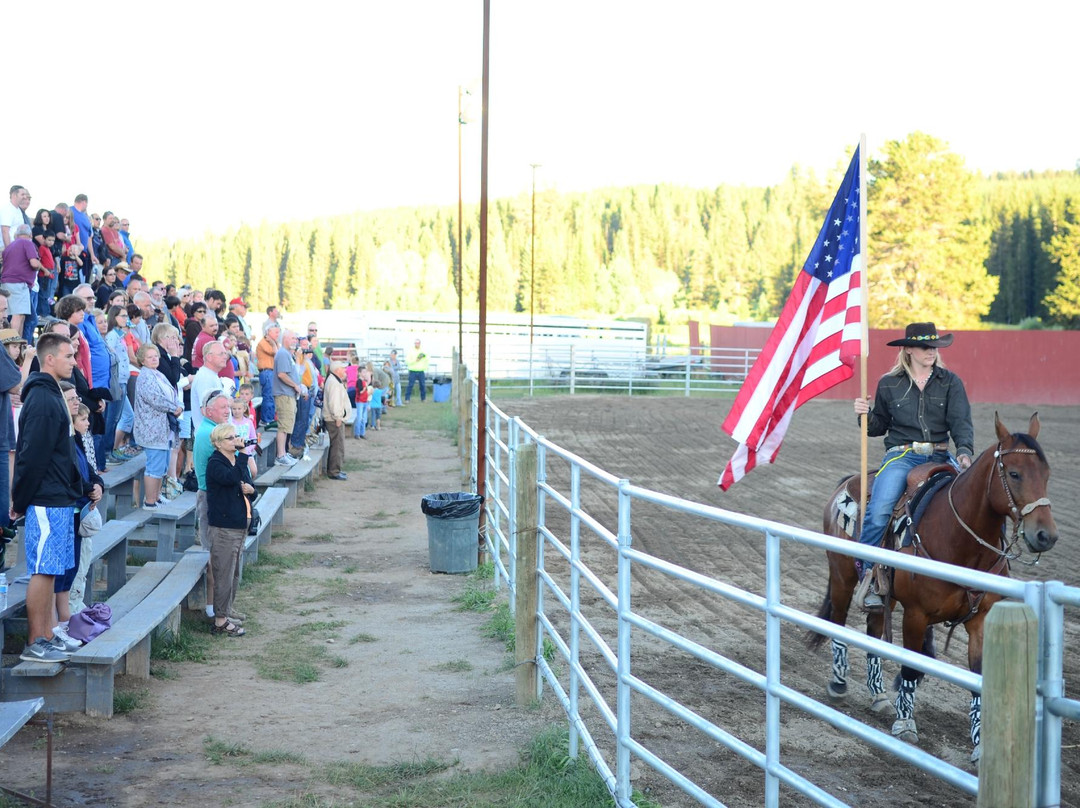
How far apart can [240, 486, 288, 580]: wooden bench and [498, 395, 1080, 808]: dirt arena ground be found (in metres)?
3.01

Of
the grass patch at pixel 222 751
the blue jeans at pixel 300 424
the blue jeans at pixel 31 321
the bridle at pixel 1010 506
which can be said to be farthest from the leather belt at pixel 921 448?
the blue jeans at pixel 300 424

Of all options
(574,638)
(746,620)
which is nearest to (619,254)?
(746,620)

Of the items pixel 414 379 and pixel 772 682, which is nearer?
pixel 772 682

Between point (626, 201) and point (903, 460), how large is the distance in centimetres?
13307

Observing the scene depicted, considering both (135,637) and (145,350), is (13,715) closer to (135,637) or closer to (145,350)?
(135,637)

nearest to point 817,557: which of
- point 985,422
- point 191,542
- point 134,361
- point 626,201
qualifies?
point 191,542

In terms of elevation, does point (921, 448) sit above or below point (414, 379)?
above

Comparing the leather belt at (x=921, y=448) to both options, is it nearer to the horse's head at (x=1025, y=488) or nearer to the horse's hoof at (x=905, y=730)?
the horse's head at (x=1025, y=488)

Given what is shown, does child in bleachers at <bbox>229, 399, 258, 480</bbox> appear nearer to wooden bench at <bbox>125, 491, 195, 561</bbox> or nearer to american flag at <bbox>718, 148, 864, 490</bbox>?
wooden bench at <bbox>125, 491, 195, 561</bbox>

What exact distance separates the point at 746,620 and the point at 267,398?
30.8 ft

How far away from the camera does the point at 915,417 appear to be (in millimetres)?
7285

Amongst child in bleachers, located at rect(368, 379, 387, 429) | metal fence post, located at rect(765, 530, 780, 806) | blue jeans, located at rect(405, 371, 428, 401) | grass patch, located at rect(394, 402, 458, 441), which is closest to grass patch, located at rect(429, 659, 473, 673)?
metal fence post, located at rect(765, 530, 780, 806)

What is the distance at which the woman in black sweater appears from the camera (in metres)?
8.68

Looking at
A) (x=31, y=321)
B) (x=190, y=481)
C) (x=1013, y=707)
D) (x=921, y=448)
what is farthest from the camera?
(x=31, y=321)
